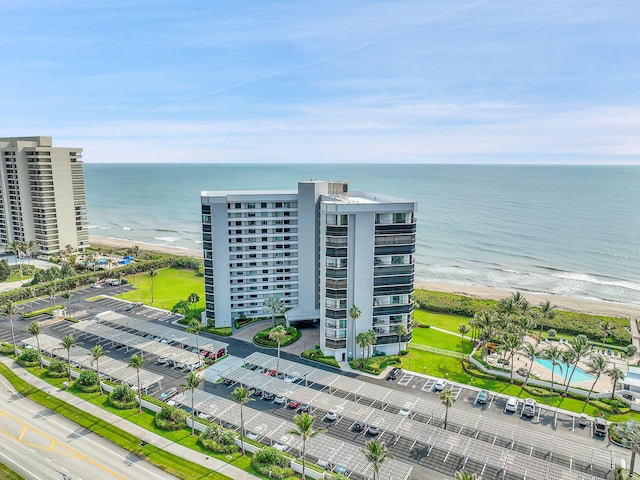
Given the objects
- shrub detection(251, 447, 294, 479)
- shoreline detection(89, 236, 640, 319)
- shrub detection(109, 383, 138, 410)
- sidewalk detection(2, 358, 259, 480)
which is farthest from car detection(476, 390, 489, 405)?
shoreline detection(89, 236, 640, 319)

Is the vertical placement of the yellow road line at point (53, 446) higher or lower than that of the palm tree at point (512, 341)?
lower

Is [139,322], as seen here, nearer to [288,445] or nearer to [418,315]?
[288,445]

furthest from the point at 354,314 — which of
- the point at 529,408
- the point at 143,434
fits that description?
the point at 143,434

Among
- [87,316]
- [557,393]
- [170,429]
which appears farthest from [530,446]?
[87,316]

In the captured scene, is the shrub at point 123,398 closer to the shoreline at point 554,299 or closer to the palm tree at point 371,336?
the palm tree at point 371,336

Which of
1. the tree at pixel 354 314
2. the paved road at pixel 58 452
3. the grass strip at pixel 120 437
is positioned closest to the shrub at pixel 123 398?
the grass strip at pixel 120 437

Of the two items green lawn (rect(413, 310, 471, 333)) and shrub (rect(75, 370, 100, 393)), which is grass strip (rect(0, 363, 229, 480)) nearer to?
shrub (rect(75, 370, 100, 393))
